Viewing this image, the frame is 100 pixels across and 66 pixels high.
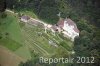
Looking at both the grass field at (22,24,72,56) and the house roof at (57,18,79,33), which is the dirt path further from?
the house roof at (57,18,79,33)

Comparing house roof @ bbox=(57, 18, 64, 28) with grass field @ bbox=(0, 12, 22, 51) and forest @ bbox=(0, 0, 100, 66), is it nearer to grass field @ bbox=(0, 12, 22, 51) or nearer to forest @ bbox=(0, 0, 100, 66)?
forest @ bbox=(0, 0, 100, 66)

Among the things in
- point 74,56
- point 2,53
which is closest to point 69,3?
point 74,56

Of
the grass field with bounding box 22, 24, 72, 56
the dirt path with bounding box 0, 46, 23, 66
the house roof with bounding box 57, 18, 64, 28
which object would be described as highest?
the house roof with bounding box 57, 18, 64, 28

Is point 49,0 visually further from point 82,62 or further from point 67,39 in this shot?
point 82,62

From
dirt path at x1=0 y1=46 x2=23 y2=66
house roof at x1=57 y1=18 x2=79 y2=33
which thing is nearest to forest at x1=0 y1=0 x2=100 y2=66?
house roof at x1=57 y1=18 x2=79 y2=33

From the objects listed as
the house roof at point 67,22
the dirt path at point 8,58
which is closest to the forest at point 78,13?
the house roof at point 67,22

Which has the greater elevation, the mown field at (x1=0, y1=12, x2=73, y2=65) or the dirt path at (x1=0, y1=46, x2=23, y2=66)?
the mown field at (x1=0, y1=12, x2=73, y2=65)

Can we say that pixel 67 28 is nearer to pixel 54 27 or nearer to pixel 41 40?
pixel 54 27

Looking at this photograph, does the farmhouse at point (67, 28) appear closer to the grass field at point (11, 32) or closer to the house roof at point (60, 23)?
the house roof at point (60, 23)
